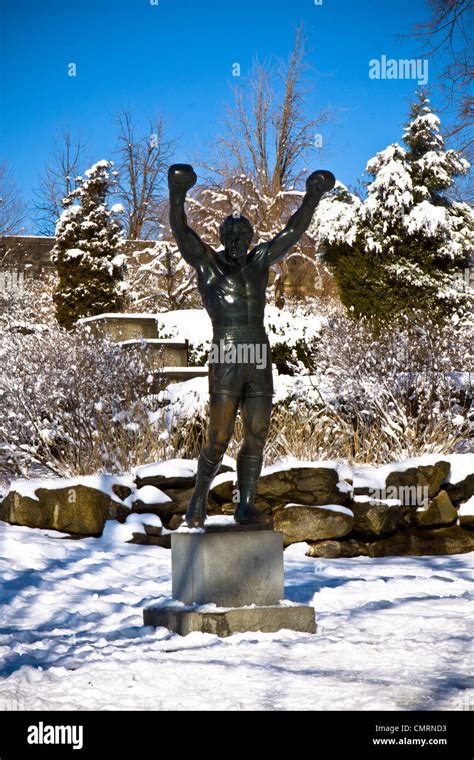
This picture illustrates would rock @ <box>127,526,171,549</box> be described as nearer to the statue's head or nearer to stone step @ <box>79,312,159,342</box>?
the statue's head

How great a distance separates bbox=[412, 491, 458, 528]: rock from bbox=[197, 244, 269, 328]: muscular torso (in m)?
4.15

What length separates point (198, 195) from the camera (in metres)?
24.9

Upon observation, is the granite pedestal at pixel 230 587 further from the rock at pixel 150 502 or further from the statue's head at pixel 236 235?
the rock at pixel 150 502

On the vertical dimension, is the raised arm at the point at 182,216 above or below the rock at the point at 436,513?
above

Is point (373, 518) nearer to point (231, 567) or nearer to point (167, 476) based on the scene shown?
point (167, 476)

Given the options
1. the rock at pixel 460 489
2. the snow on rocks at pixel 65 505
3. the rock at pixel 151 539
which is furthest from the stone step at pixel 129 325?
the rock at pixel 460 489

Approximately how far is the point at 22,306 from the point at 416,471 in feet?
55.5

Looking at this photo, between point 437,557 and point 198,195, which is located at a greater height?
point 198,195

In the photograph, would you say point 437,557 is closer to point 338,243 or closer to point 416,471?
point 416,471

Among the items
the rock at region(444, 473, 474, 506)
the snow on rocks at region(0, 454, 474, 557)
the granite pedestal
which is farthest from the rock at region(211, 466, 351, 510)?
the granite pedestal

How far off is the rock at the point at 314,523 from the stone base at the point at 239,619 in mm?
3333

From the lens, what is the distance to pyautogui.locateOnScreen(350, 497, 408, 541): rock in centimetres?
896

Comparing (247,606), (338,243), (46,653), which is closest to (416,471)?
(247,606)

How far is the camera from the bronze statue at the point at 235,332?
561 centimetres
